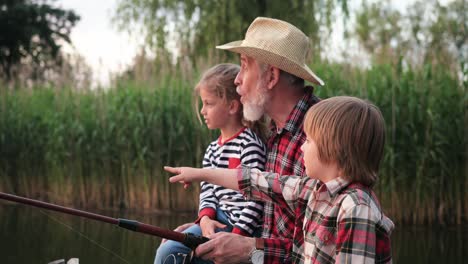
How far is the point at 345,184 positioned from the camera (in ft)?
6.27

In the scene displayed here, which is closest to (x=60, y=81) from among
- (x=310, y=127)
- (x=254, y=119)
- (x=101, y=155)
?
(x=101, y=155)

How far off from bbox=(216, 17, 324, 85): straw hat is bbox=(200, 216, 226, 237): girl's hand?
59cm

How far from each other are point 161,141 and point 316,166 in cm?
620

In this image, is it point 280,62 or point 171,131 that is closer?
point 280,62

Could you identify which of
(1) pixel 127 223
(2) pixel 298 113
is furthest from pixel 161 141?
(1) pixel 127 223

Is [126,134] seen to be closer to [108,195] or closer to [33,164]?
[108,195]

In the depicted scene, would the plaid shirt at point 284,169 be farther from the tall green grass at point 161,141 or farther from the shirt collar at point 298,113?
the tall green grass at point 161,141

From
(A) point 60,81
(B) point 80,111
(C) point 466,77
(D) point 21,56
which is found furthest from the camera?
(D) point 21,56

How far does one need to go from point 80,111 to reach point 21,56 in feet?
63.1

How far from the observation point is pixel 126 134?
329 inches

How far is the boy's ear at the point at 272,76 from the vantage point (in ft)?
8.74

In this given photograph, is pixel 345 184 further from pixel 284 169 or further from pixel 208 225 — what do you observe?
pixel 208 225

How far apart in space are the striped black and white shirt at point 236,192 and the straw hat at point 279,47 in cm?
32

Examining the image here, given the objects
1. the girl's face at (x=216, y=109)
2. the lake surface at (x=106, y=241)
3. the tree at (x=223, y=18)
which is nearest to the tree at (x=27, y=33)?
the tree at (x=223, y=18)
